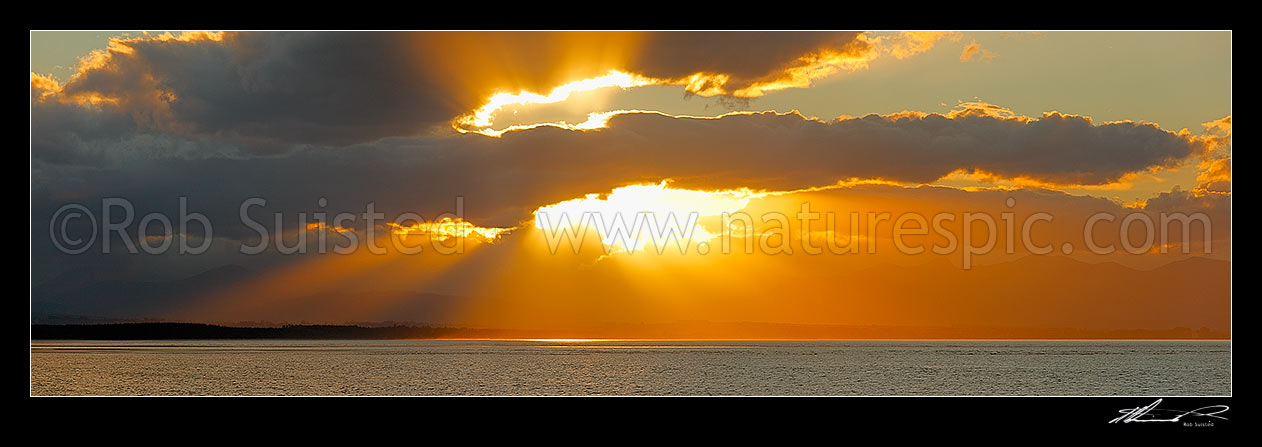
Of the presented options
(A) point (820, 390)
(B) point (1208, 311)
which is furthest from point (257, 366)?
(B) point (1208, 311)
